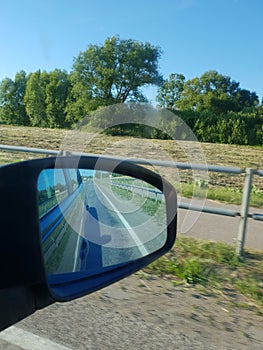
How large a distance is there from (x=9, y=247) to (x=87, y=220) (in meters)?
0.93

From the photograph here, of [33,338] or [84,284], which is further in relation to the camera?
[33,338]

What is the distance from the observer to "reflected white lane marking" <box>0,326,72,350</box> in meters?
2.43

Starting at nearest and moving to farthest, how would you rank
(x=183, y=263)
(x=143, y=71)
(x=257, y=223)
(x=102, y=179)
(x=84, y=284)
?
(x=84, y=284), (x=102, y=179), (x=183, y=263), (x=257, y=223), (x=143, y=71)

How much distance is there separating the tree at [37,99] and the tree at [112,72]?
805cm

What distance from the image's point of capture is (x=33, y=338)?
2.53 meters

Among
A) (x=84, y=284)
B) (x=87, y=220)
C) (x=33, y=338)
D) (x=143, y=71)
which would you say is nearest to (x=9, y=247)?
(x=84, y=284)

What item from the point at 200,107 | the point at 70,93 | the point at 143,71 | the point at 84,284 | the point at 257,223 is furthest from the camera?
the point at 200,107

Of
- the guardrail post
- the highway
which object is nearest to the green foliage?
the guardrail post

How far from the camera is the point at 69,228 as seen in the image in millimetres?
1806

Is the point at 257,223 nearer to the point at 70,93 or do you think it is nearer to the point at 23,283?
the point at 23,283

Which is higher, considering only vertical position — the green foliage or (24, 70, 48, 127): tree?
(24, 70, 48, 127): tree

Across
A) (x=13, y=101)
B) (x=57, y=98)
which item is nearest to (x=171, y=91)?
(x=57, y=98)

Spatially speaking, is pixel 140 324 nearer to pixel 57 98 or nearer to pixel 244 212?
pixel 244 212

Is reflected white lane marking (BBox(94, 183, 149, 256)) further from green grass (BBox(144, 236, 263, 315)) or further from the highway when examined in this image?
green grass (BBox(144, 236, 263, 315))
